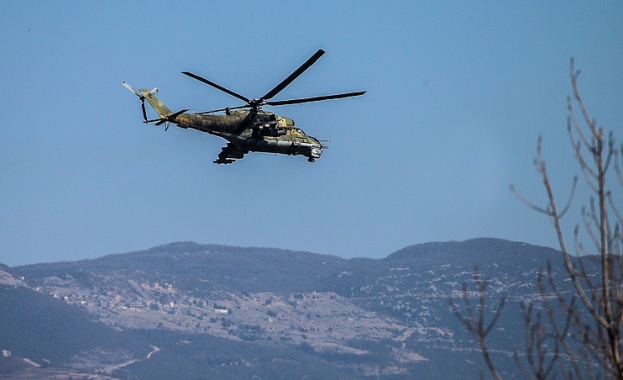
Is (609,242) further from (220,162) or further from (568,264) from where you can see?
(220,162)

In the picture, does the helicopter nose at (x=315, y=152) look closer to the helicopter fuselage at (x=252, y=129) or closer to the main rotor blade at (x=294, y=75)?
the helicopter fuselage at (x=252, y=129)

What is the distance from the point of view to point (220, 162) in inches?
2279

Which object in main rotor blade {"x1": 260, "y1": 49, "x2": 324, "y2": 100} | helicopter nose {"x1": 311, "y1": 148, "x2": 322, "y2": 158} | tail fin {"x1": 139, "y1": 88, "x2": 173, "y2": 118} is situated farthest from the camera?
helicopter nose {"x1": 311, "y1": 148, "x2": 322, "y2": 158}

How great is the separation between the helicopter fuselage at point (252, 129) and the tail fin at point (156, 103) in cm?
93

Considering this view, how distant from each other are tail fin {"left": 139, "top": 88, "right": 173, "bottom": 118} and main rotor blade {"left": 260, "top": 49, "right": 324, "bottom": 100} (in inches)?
217

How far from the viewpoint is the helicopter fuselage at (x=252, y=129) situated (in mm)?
56875

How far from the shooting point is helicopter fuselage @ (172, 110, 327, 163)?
187 ft

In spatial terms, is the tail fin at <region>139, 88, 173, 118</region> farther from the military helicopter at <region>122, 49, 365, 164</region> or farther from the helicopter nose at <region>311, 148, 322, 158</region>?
the helicopter nose at <region>311, 148, 322, 158</region>

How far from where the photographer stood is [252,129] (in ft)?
191

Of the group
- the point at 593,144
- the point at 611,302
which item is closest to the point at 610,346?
the point at 611,302

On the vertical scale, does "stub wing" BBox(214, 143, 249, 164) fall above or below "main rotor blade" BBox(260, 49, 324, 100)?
below

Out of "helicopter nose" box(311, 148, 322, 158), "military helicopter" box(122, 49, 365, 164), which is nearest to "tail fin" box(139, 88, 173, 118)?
"military helicopter" box(122, 49, 365, 164)

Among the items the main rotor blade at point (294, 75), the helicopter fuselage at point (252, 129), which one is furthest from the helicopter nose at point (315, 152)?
the main rotor blade at point (294, 75)

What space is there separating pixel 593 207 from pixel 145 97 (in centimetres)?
3920
